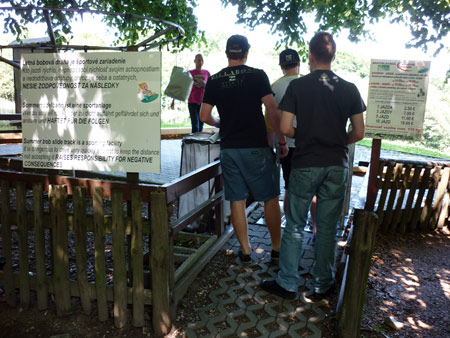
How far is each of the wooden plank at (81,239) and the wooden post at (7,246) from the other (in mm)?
618

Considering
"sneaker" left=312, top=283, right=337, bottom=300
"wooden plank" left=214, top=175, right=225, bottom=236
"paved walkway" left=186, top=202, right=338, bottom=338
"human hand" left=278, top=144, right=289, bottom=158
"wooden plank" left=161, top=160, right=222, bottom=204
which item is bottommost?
"paved walkway" left=186, top=202, right=338, bottom=338

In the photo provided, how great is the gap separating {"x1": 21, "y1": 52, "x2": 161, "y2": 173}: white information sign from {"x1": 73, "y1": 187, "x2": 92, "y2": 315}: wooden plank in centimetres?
23

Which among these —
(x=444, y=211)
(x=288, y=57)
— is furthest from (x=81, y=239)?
(x=444, y=211)

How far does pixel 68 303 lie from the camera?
279 centimetres

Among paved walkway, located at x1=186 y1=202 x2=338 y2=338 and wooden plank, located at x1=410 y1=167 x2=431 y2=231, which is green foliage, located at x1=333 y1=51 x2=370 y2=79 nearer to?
wooden plank, located at x1=410 y1=167 x2=431 y2=231

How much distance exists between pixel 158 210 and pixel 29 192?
5.27 meters

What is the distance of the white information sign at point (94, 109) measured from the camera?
253cm

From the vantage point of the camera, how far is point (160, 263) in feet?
8.37

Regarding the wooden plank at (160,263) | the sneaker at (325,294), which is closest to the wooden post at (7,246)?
the wooden plank at (160,263)

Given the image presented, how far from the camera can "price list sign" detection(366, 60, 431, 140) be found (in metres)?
3.37

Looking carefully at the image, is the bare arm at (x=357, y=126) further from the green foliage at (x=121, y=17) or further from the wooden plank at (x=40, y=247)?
the green foliage at (x=121, y=17)

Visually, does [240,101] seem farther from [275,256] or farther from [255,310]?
[255,310]

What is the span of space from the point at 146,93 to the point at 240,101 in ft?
2.92

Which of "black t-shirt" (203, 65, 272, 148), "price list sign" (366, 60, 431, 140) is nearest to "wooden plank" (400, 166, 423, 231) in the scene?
"price list sign" (366, 60, 431, 140)
